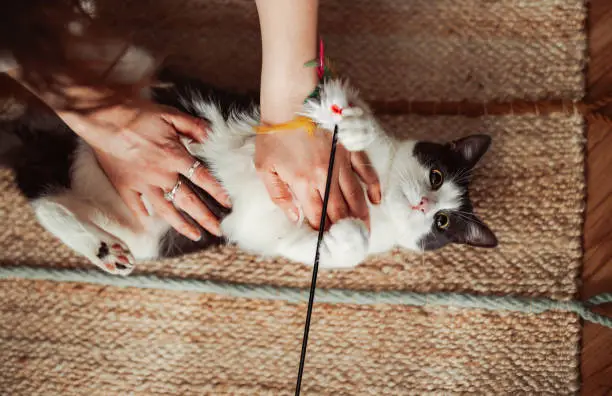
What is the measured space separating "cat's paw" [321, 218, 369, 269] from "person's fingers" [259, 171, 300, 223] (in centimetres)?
9

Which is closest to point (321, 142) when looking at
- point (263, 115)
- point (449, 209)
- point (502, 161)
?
point (263, 115)

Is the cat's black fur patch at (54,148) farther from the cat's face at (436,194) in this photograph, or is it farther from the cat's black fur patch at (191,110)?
the cat's face at (436,194)

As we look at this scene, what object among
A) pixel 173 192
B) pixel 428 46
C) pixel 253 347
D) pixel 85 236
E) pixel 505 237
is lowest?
pixel 253 347

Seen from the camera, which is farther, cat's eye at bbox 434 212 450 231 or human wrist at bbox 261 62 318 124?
cat's eye at bbox 434 212 450 231

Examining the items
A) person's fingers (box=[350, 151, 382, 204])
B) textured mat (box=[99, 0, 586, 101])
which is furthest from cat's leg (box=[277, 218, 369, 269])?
textured mat (box=[99, 0, 586, 101])

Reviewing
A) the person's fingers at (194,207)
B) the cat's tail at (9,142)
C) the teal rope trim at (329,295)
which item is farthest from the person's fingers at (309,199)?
the cat's tail at (9,142)

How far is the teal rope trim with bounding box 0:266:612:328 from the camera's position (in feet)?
3.83

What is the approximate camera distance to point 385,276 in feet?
3.96

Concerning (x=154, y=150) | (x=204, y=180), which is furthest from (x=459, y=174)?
(x=154, y=150)

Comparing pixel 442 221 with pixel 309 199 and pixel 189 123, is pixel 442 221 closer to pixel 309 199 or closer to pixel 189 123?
pixel 309 199

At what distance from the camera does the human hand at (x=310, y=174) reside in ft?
2.93

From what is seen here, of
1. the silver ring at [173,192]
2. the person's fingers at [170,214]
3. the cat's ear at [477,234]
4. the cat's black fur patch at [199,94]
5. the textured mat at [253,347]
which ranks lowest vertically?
the textured mat at [253,347]

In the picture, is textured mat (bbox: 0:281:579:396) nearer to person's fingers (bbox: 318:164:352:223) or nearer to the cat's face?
the cat's face

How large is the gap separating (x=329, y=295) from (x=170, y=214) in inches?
16.9
